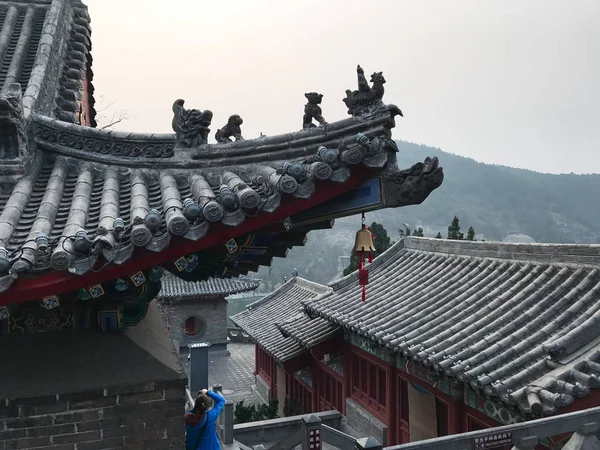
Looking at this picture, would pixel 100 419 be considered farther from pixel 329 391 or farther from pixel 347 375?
pixel 329 391

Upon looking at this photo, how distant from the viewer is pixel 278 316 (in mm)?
21031

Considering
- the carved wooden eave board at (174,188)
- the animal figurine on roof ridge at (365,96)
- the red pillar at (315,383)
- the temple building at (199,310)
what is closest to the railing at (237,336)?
the temple building at (199,310)

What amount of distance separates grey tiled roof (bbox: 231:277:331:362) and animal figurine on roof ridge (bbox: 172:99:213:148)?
11588 millimetres

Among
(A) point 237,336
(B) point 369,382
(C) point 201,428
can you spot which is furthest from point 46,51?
(A) point 237,336

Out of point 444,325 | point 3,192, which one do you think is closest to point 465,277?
point 444,325

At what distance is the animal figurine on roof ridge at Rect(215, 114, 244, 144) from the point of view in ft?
15.4

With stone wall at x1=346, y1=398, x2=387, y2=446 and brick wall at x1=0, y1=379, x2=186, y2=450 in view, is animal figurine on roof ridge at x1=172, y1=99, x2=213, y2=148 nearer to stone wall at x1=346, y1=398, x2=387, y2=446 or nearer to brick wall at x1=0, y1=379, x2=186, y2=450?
brick wall at x1=0, y1=379, x2=186, y2=450

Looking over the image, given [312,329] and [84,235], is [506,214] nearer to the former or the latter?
[312,329]

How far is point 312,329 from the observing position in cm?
1441

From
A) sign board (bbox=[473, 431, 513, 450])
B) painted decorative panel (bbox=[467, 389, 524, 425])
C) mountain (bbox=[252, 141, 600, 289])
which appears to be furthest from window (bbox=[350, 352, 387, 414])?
mountain (bbox=[252, 141, 600, 289])

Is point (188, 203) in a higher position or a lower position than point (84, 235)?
higher

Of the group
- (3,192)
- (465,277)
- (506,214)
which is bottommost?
(465,277)

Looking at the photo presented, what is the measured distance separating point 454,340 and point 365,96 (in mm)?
5686

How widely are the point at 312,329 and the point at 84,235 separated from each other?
1187 cm
